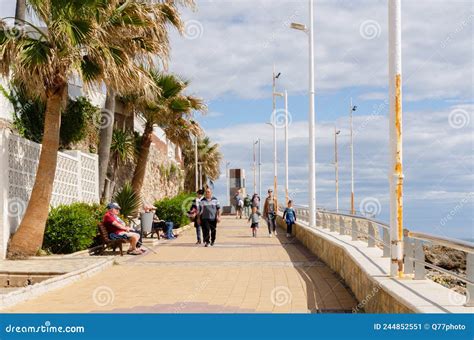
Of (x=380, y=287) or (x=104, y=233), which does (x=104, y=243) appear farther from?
(x=380, y=287)

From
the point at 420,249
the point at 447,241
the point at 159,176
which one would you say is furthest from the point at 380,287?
the point at 159,176

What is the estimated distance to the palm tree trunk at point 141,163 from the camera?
31438mm

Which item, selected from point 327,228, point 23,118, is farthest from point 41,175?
point 327,228

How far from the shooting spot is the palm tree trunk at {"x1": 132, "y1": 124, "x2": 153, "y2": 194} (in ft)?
103

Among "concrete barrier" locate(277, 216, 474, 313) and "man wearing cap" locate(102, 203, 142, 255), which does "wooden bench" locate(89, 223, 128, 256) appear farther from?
"concrete barrier" locate(277, 216, 474, 313)

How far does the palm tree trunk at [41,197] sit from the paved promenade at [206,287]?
2049 mm

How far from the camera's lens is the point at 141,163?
31.8m

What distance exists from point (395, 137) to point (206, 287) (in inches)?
174

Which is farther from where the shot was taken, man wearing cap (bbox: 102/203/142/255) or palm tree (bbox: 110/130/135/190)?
palm tree (bbox: 110/130/135/190)

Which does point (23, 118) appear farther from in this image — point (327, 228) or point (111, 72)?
point (327, 228)

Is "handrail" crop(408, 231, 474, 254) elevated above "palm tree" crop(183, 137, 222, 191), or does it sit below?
below

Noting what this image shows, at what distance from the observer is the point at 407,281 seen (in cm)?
848

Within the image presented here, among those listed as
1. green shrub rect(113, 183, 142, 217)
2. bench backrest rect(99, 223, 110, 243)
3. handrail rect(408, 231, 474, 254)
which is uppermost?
green shrub rect(113, 183, 142, 217)

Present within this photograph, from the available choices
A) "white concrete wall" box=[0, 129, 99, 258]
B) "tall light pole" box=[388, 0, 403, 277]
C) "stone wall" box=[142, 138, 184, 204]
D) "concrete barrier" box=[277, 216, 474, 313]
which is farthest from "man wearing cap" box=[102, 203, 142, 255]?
"stone wall" box=[142, 138, 184, 204]
